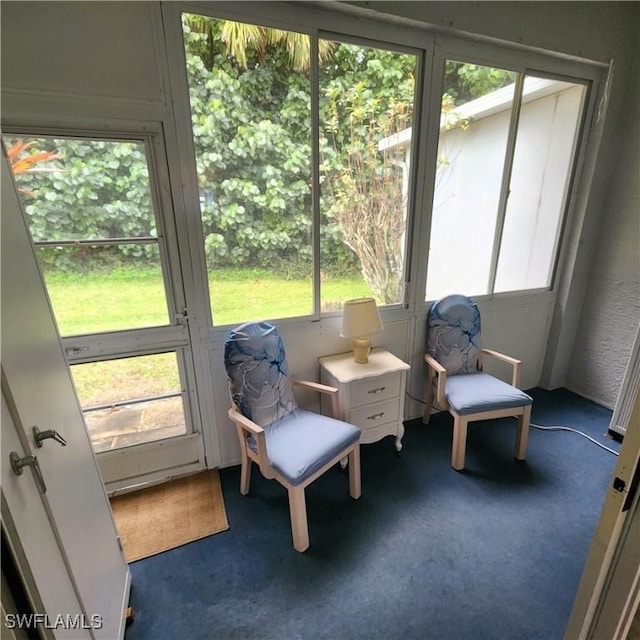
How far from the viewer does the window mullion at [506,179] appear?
7.56 ft

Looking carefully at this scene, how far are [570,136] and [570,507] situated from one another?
8.29 feet

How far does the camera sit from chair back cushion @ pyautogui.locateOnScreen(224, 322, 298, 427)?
5.92 ft

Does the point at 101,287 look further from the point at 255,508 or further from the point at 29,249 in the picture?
the point at 255,508

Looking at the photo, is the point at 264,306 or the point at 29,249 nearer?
the point at 29,249

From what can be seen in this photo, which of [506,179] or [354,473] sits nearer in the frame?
[354,473]

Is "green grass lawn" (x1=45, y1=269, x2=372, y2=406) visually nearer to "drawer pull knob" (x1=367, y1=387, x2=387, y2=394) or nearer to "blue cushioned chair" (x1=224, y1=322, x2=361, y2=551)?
"blue cushioned chair" (x1=224, y1=322, x2=361, y2=551)

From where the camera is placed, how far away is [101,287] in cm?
169

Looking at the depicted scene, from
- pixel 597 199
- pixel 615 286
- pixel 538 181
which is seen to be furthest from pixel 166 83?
pixel 615 286

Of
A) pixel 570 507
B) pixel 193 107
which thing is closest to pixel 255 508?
pixel 570 507

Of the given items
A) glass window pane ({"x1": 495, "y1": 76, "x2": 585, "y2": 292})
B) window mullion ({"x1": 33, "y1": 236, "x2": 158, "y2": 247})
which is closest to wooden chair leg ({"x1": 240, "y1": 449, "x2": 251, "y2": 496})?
window mullion ({"x1": 33, "y1": 236, "x2": 158, "y2": 247})

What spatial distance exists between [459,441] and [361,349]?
0.82 meters

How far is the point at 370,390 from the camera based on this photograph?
2.03 metres

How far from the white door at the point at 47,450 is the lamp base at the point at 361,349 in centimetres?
141

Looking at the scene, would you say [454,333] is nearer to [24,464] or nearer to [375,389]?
[375,389]
